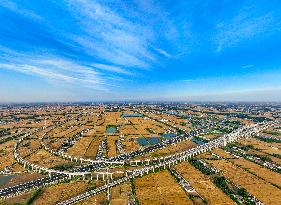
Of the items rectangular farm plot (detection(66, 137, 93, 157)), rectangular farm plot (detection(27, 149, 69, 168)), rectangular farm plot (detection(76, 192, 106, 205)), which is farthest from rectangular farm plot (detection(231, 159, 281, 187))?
rectangular farm plot (detection(27, 149, 69, 168))

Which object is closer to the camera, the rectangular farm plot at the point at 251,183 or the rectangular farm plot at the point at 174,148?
the rectangular farm plot at the point at 251,183

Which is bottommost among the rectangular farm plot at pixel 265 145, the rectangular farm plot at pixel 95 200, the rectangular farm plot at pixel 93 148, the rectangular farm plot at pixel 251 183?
the rectangular farm plot at pixel 251 183

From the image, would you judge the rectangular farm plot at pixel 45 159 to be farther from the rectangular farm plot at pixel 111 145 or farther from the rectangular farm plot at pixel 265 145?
the rectangular farm plot at pixel 265 145

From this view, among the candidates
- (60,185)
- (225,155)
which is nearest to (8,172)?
(60,185)

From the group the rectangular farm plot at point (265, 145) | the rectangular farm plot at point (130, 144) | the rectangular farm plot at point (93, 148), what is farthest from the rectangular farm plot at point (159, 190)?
the rectangular farm plot at point (265, 145)

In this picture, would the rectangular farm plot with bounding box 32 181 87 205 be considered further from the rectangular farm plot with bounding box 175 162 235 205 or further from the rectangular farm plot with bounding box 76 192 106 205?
the rectangular farm plot with bounding box 175 162 235 205

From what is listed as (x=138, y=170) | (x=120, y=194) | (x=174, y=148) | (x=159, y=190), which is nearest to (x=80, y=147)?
(x=174, y=148)
